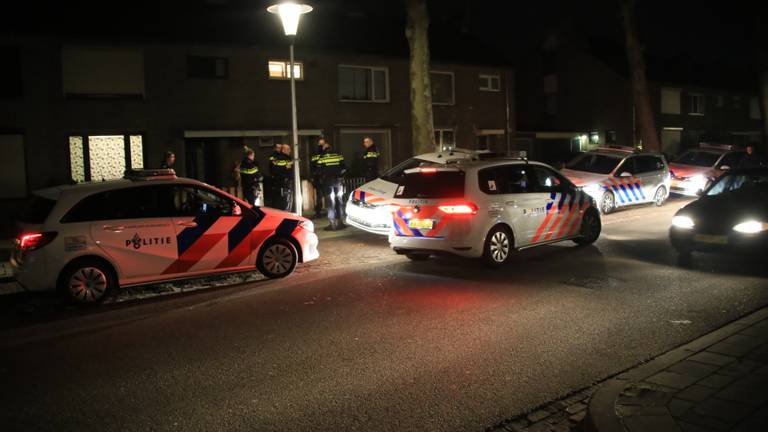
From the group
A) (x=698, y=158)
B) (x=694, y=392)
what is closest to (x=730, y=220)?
(x=694, y=392)

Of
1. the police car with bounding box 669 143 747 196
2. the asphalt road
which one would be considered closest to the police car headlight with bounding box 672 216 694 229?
the asphalt road

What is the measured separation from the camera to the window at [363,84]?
2367 centimetres

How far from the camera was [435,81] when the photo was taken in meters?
26.4

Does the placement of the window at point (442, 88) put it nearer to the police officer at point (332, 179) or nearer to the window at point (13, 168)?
the police officer at point (332, 179)

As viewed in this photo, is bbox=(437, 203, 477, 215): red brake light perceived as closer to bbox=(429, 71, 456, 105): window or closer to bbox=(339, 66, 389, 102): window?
bbox=(339, 66, 389, 102): window

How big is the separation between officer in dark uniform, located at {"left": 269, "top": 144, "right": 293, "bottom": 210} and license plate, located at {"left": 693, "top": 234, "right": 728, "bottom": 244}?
8684mm

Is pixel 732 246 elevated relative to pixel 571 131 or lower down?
lower down

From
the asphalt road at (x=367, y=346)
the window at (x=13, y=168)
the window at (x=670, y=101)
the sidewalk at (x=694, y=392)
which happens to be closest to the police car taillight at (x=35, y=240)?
the asphalt road at (x=367, y=346)

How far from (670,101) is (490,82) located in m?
18.7

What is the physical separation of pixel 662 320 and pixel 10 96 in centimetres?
1705

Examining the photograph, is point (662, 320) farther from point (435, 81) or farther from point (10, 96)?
point (435, 81)

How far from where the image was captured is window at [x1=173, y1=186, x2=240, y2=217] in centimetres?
902

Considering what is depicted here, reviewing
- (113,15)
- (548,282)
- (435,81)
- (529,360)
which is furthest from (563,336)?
(435,81)

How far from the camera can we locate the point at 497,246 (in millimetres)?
10133
